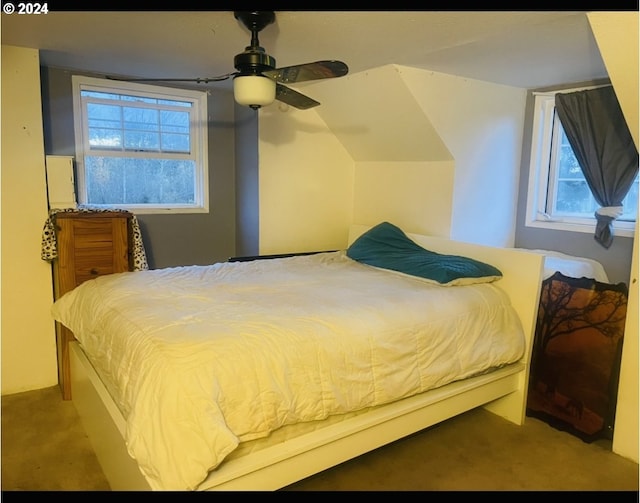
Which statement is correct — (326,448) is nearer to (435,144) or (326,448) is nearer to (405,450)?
(405,450)

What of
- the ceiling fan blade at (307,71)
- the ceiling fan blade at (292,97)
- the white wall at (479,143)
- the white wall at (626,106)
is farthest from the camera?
the white wall at (479,143)

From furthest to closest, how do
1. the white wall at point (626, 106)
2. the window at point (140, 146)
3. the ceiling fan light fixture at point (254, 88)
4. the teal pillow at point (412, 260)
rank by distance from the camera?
the window at point (140, 146), the teal pillow at point (412, 260), the ceiling fan light fixture at point (254, 88), the white wall at point (626, 106)

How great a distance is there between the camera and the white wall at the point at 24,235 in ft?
9.07

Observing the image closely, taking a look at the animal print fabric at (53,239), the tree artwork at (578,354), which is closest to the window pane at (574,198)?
the tree artwork at (578,354)

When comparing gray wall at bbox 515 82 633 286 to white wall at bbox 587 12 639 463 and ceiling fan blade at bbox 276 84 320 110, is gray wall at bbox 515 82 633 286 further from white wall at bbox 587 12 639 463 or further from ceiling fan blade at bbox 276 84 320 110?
ceiling fan blade at bbox 276 84 320 110

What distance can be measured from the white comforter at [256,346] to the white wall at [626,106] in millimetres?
506

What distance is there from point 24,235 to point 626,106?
334cm

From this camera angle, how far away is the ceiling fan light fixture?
7.09 ft

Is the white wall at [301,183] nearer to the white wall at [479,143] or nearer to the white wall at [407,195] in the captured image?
the white wall at [407,195]

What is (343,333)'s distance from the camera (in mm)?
1954

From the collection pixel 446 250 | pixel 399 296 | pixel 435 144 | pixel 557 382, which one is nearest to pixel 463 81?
pixel 435 144

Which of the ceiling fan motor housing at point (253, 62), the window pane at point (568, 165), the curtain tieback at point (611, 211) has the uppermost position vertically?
the ceiling fan motor housing at point (253, 62)
